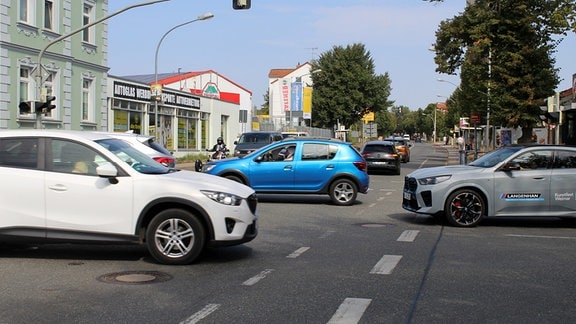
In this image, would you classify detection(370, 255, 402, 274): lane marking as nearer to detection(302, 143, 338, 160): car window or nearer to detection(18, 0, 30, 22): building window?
detection(302, 143, 338, 160): car window

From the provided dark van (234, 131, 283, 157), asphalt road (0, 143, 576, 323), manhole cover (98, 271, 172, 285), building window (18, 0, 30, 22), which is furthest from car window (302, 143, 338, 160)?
building window (18, 0, 30, 22)

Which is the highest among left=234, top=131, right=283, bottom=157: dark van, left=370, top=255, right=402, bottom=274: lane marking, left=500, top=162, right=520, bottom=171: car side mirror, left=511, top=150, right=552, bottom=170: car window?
left=234, top=131, right=283, bottom=157: dark van

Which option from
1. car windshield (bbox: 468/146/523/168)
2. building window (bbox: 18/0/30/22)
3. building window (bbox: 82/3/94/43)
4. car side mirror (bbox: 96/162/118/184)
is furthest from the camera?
building window (bbox: 82/3/94/43)

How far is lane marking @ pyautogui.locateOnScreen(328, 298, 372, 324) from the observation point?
5.36 m

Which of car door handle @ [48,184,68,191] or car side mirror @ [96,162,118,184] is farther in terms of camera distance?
car door handle @ [48,184,68,191]

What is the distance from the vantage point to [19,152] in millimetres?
7812

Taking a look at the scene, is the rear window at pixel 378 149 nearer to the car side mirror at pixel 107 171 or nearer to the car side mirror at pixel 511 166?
the car side mirror at pixel 511 166

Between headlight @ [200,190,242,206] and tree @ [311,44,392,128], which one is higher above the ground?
tree @ [311,44,392,128]

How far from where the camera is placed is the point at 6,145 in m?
7.84

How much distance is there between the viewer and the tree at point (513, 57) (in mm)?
30750

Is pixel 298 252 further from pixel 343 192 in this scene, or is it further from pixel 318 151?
pixel 318 151

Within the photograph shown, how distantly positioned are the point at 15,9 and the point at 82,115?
6755mm

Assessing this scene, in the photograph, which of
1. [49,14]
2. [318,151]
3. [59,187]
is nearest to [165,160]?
[318,151]

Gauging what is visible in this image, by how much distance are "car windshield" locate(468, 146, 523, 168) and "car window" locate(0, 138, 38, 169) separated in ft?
25.9
